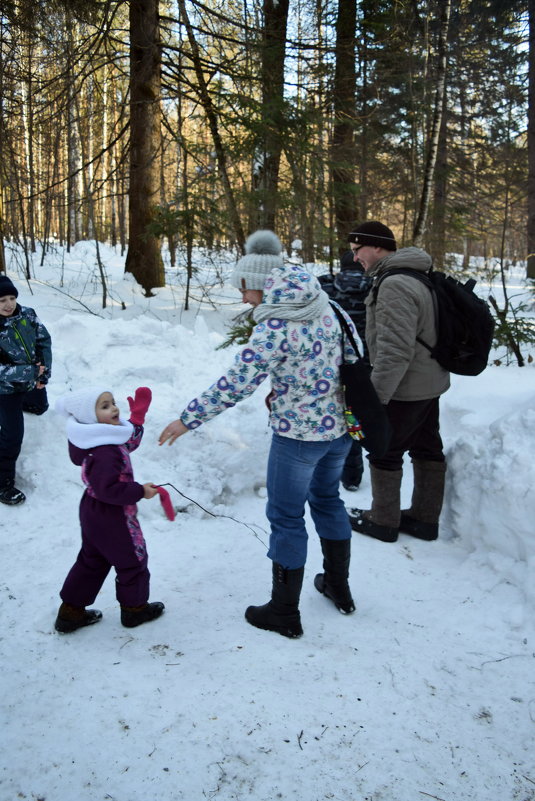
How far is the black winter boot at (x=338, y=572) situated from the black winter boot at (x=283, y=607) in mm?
221

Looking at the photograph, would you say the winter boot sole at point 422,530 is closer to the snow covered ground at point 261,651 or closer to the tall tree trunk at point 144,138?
the snow covered ground at point 261,651

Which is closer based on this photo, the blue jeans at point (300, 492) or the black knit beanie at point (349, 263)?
the blue jeans at point (300, 492)

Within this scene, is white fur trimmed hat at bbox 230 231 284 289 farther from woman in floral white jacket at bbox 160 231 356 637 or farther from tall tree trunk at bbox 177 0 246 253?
tall tree trunk at bbox 177 0 246 253

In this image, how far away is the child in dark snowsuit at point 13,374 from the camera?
4137 millimetres

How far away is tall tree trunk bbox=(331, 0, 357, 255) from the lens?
8527 mm

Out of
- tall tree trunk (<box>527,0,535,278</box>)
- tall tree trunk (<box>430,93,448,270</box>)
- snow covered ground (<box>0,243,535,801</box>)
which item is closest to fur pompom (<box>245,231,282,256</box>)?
snow covered ground (<box>0,243,535,801</box>)

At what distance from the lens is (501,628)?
3.01 metres

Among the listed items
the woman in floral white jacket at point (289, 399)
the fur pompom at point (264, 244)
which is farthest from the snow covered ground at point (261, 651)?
the fur pompom at point (264, 244)

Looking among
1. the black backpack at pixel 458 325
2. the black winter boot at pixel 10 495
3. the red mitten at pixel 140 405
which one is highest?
the black backpack at pixel 458 325

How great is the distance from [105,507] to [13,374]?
6.41 feet

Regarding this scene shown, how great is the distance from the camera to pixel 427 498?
3.97m

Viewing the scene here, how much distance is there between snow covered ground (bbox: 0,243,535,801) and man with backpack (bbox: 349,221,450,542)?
0.60 feet

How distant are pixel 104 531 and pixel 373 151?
40.7ft

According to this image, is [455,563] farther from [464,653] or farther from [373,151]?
[373,151]
